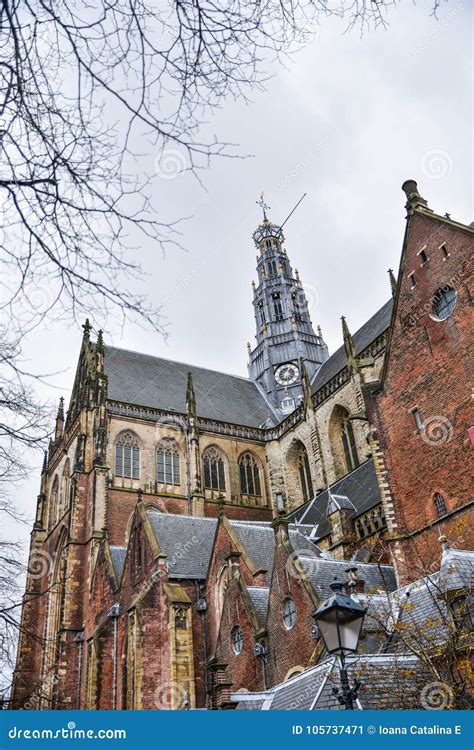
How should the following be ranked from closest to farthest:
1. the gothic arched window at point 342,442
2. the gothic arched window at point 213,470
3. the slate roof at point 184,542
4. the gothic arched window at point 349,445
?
1. the slate roof at point 184,542
2. the gothic arched window at point 349,445
3. the gothic arched window at point 342,442
4. the gothic arched window at point 213,470

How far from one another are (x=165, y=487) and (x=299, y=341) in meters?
16.9

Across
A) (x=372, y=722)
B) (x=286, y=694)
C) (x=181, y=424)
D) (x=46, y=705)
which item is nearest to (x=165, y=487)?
(x=181, y=424)

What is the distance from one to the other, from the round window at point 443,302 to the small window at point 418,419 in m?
2.76

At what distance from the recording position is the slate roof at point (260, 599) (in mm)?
18406

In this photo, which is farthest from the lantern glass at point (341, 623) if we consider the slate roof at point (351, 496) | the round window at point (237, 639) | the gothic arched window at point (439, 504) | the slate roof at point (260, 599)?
the slate roof at point (351, 496)

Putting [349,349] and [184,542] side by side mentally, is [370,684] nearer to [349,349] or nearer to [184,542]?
[184,542]

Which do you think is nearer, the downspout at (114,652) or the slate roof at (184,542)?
the downspout at (114,652)

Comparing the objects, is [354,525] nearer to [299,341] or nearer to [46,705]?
[46,705]

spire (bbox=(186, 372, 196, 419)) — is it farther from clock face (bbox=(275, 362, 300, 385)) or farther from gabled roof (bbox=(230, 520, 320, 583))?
gabled roof (bbox=(230, 520, 320, 583))

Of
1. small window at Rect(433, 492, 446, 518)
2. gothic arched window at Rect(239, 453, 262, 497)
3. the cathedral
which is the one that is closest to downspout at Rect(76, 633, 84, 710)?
the cathedral

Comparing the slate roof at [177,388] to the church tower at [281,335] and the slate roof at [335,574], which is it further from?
the slate roof at [335,574]

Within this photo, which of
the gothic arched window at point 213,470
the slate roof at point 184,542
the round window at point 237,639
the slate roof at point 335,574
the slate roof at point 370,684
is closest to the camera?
the slate roof at point 370,684

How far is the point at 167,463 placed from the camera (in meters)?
36.4

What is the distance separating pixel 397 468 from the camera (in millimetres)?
18266
